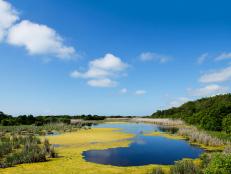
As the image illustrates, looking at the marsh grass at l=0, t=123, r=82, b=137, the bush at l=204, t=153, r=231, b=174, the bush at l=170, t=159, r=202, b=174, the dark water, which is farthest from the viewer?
the marsh grass at l=0, t=123, r=82, b=137

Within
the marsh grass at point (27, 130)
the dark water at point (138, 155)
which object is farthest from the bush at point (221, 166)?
the marsh grass at point (27, 130)

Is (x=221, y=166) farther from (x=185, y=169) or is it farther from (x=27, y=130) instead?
(x=27, y=130)

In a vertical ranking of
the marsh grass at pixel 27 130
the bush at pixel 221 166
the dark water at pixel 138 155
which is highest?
the bush at pixel 221 166

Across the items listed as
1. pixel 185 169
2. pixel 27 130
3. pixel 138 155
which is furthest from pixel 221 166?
pixel 27 130

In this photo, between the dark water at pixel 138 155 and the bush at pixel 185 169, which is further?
the dark water at pixel 138 155

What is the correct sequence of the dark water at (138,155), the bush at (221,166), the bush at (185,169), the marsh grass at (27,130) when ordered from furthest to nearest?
1. the marsh grass at (27,130)
2. the dark water at (138,155)
3. the bush at (185,169)
4. the bush at (221,166)

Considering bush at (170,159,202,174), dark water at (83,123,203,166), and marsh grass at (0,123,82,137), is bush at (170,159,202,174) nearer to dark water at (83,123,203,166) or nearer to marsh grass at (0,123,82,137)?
dark water at (83,123,203,166)

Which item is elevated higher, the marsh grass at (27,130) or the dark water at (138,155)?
the marsh grass at (27,130)

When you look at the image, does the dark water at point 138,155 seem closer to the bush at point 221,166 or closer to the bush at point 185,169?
the bush at point 185,169

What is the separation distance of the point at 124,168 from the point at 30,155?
694 cm

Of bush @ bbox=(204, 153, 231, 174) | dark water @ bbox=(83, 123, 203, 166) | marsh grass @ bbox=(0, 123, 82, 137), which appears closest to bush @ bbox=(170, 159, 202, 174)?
bush @ bbox=(204, 153, 231, 174)

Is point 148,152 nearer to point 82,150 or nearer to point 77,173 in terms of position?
point 82,150

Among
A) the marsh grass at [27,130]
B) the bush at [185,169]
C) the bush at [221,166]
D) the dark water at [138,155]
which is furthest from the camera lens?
the marsh grass at [27,130]

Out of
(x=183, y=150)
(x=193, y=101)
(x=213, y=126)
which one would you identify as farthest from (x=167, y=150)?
(x=193, y=101)
